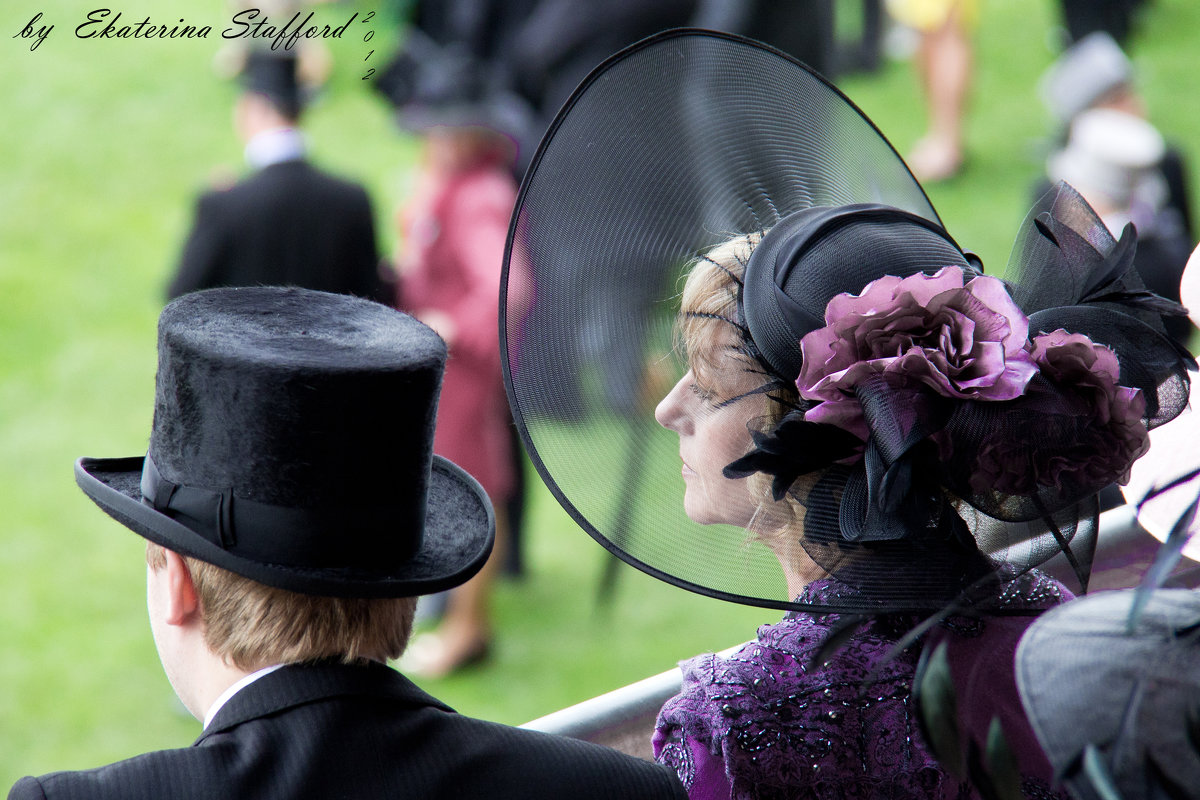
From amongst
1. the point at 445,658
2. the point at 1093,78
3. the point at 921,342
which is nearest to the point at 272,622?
the point at 921,342

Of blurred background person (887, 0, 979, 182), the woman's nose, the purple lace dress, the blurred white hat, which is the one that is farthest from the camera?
blurred background person (887, 0, 979, 182)

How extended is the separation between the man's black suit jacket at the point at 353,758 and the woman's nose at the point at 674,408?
0.44m

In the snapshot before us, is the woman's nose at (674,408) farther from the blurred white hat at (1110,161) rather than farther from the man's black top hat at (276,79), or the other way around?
the blurred white hat at (1110,161)

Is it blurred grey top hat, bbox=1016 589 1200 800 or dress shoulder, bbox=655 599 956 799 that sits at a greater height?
blurred grey top hat, bbox=1016 589 1200 800

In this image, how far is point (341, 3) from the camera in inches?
371

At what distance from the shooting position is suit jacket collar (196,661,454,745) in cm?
144

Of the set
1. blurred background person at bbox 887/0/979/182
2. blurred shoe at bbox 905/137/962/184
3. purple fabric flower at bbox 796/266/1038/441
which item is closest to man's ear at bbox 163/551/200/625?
purple fabric flower at bbox 796/266/1038/441

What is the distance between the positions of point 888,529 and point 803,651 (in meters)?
0.26

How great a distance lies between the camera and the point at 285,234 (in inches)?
161

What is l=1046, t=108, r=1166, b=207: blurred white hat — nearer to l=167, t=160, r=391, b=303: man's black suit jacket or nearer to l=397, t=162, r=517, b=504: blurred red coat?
l=397, t=162, r=517, b=504: blurred red coat

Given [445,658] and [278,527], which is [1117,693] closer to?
[278,527]

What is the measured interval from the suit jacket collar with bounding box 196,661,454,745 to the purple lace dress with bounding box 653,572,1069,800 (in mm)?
405

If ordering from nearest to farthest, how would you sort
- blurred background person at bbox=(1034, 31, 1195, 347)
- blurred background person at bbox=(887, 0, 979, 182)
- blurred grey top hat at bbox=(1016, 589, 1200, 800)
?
1. blurred grey top hat at bbox=(1016, 589, 1200, 800)
2. blurred background person at bbox=(1034, 31, 1195, 347)
3. blurred background person at bbox=(887, 0, 979, 182)

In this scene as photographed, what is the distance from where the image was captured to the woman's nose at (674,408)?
5.64 feet
